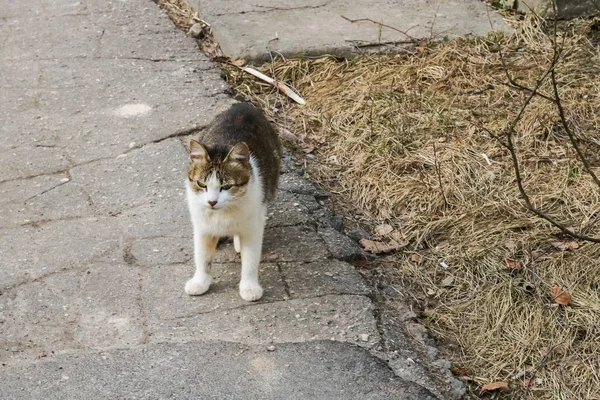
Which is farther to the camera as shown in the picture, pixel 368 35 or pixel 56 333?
pixel 368 35

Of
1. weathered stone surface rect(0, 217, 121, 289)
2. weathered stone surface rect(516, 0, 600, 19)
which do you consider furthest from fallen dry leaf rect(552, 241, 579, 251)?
weathered stone surface rect(516, 0, 600, 19)

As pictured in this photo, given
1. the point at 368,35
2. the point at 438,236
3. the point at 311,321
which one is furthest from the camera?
the point at 368,35

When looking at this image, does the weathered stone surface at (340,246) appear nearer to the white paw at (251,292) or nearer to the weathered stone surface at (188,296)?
the weathered stone surface at (188,296)

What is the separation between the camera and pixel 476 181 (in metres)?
4.79

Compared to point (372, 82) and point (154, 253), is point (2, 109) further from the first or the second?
point (372, 82)

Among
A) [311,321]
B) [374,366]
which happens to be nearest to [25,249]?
[311,321]

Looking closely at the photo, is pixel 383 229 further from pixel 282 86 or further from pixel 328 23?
pixel 328 23

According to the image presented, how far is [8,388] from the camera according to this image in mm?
3357

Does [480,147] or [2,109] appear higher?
[480,147]

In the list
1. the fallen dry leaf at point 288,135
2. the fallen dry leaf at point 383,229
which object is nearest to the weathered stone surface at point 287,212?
the fallen dry leaf at point 383,229

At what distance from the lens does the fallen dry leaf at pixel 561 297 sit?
4.01 m

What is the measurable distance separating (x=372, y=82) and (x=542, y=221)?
1.75 metres

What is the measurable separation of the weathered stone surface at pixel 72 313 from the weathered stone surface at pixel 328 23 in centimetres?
247

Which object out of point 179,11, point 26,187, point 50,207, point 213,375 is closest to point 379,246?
point 213,375
